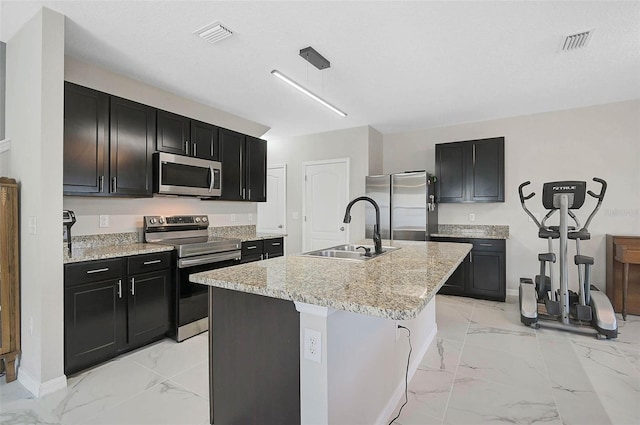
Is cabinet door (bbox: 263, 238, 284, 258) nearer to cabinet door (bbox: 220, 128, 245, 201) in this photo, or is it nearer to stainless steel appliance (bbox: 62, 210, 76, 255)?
cabinet door (bbox: 220, 128, 245, 201)

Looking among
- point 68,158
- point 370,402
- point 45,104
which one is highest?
point 45,104

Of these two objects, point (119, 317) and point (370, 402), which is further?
point (119, 317)

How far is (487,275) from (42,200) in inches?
185

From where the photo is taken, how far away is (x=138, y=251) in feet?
8.81

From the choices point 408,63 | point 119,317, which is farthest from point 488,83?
point 119,317

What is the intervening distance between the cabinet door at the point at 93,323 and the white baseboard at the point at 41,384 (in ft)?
0.40

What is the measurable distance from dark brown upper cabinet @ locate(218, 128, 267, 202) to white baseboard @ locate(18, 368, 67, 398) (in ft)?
7.22

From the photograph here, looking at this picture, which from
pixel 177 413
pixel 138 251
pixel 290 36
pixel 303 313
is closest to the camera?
pixel 303 313

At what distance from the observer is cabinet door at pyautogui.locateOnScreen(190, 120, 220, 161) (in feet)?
11.4

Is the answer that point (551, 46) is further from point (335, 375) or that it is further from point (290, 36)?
point (335, 375)

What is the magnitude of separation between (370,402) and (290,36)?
2.52m

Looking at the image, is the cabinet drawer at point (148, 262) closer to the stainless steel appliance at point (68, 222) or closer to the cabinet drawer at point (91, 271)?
the cabinet drawer at point (91, 271)

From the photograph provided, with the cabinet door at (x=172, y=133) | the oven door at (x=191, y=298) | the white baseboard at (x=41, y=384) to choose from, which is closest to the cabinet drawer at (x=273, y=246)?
the oven door at (x=191, y=298)

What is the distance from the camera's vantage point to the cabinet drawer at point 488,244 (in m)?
4.21
